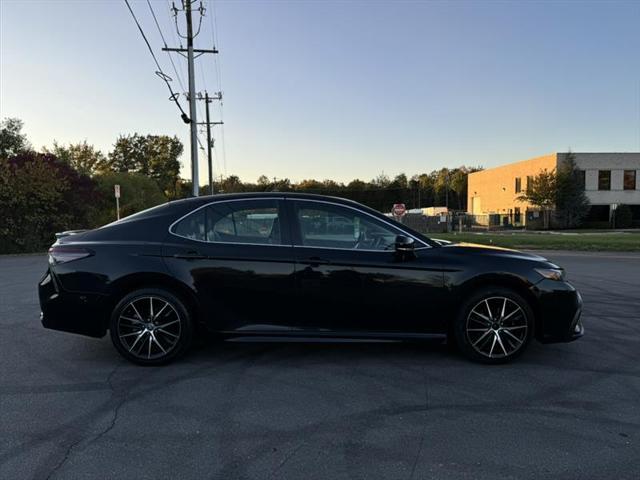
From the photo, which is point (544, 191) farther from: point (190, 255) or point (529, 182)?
point (190, 255)

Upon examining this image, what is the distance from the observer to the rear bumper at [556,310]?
15.2 feet

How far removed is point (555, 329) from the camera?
183 inches

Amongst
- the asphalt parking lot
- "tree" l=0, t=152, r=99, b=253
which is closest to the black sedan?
the asphalt parking lot

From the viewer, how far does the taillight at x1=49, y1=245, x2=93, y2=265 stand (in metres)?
4.63

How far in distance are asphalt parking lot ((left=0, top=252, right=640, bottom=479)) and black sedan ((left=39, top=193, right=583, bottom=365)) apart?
343 millimetres

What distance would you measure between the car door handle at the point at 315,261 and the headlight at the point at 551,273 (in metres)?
2.05

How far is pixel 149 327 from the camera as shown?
4617 mm

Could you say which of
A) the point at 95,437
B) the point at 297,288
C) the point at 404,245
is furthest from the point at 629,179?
the point at 95,437

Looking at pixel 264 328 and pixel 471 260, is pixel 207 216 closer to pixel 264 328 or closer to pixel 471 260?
pixel 264 328

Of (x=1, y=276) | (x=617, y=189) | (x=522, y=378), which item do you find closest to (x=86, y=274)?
(x=522, y=378)

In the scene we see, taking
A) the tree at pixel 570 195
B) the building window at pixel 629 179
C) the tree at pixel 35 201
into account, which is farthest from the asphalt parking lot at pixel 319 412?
the building window at pixel 629 179

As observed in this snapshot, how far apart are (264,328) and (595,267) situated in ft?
36.9

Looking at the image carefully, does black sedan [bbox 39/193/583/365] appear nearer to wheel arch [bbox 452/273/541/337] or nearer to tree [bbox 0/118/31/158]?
wheel arch [bbox 452/273/541/337]

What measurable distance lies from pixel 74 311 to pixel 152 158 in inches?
3064
